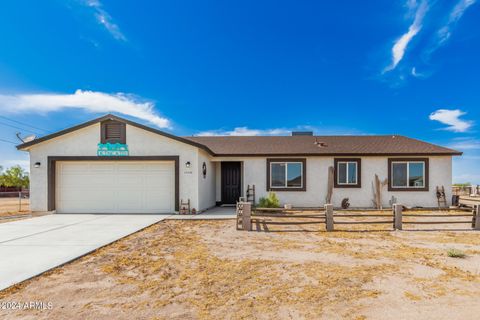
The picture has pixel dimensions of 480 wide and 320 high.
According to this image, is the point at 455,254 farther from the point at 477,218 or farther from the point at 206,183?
the point at 206,183

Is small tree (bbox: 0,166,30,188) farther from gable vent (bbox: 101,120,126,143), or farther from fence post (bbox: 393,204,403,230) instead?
fence post (bbox: 393,204,403,230)

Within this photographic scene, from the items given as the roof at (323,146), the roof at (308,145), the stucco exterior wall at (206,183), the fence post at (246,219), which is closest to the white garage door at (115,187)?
the stucco exterior wall at (206,183)

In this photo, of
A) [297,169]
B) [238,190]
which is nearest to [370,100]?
[297,169]

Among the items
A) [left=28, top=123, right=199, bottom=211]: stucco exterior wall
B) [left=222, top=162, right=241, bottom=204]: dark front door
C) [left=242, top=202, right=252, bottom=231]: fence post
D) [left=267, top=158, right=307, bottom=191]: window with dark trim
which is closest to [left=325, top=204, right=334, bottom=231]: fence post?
[left=242, top=202, right=252, bottom=231]: fence post

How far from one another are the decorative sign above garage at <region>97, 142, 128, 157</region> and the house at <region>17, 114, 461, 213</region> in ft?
0.15

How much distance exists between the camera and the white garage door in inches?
425

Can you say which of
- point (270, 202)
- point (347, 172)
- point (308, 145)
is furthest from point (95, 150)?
point (347, 172)

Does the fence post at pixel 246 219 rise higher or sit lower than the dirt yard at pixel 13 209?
higher

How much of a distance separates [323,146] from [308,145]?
0.84 metres

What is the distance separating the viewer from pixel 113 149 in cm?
1063

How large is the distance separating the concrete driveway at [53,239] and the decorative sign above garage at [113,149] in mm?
2676

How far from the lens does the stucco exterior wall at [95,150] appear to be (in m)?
10.6

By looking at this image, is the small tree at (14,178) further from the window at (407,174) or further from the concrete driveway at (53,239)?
the window at (407,174)

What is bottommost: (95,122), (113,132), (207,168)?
(207,168)
